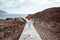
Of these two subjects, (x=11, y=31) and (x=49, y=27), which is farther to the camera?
(x=49, y=27)

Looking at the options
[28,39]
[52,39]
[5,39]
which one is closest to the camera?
[28,39]

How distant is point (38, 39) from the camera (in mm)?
14391

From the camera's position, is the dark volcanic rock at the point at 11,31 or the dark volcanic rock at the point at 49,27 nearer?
the dark volcanic rock at the point at 49,27

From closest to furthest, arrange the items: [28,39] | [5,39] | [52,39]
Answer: [28,39]
[52,39]
[5,39]

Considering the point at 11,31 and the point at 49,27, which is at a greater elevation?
the point at 11,31

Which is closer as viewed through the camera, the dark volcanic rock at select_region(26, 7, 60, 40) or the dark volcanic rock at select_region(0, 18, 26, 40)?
the dark volcanic rock at select_region(26, 7, 60, 40)

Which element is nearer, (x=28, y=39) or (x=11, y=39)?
(x=28, y=39)

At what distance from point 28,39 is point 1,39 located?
125 inches

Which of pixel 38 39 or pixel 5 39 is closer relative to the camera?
pixel 38 39

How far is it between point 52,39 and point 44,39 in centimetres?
63

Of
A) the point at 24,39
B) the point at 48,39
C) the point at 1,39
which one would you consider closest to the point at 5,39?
the point at 1,39

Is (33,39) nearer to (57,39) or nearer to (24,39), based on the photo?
(24,39)

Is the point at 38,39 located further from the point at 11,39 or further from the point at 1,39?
the point at 1,39

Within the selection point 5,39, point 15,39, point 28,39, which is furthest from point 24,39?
point 5,39
